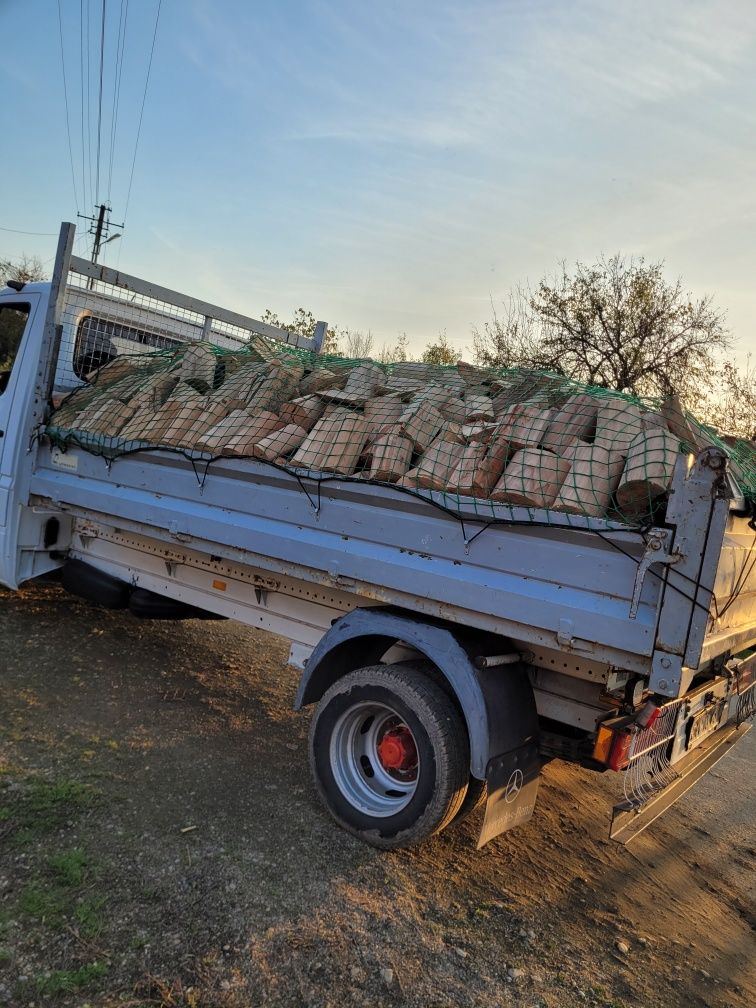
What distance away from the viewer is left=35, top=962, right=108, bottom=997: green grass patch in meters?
2.09

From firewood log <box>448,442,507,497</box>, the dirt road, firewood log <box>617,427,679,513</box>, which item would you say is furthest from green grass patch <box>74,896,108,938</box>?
firewood log <box>617,427,679,513</box>

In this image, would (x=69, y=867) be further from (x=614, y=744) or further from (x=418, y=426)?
(x=418, y=426)

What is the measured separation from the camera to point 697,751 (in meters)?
3.44

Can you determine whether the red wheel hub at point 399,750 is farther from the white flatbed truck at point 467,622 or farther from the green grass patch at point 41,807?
the green grass patch at point 41,807

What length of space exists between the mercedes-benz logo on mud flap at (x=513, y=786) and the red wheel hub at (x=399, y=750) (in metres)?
0.47

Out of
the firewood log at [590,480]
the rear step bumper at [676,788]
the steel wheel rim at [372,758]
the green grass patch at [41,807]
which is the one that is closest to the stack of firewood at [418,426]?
the firewood log at [590,480]

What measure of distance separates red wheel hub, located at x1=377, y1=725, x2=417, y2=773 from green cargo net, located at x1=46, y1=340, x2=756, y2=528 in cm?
113

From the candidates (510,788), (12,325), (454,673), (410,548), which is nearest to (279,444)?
(410,548)

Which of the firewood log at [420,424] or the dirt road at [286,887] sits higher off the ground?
the firewood log at [420,424]

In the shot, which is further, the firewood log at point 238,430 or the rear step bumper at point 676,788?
the firewood log at point 238,430

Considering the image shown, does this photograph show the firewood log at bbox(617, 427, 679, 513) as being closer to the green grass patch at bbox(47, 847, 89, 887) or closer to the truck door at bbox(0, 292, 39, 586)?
the green grass patch at bbox(47, 847, 89, 887)

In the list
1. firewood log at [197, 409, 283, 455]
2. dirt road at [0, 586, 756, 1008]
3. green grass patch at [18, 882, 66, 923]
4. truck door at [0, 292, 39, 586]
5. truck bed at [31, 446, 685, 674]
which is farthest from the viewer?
truck door at [0, 292, 39, 586]

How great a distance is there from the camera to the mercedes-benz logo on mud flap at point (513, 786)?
9.50 ft

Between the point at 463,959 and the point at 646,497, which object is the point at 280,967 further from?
the point at 646,497
